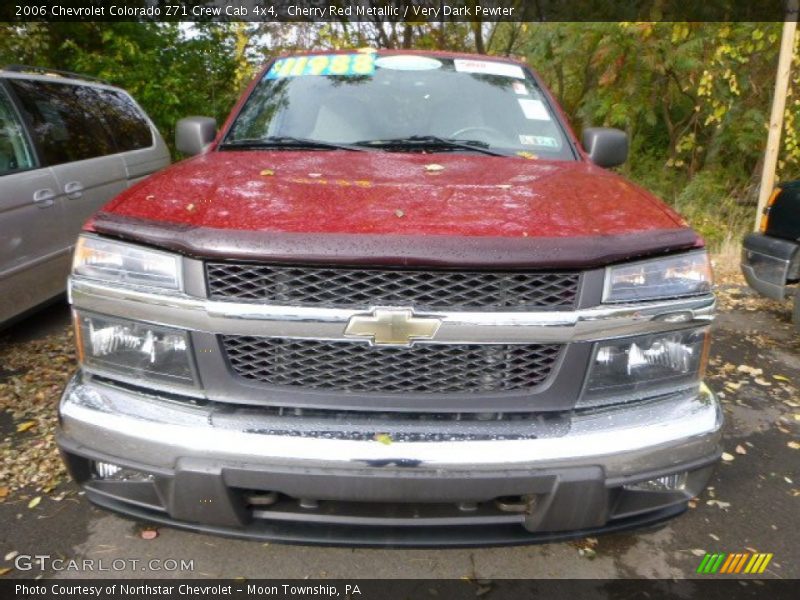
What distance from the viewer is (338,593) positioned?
2.16m

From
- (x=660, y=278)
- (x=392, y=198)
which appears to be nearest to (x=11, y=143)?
(x=392, y=198)

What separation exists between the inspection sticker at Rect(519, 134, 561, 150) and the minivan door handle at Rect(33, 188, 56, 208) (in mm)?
3093

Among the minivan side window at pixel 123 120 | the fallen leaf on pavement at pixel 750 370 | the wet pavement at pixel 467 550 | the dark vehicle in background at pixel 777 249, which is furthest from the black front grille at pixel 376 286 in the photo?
the minivan side window at pixel 123 120

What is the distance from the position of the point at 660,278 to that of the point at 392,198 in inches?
33.7

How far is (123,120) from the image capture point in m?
5.64

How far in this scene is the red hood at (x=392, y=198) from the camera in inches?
70.9

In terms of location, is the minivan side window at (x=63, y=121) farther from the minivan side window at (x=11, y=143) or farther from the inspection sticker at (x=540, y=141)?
the inspection sticker at (x=540, y=141)

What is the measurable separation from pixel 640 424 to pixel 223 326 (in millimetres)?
1247

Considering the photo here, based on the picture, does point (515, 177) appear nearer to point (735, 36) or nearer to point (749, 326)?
point (749, 326)

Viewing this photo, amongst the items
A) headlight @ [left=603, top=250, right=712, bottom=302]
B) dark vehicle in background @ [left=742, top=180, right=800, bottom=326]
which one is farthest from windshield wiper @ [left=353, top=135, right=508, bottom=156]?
dark vehicle in background @ [left=742, top=180, right=800, bottom=326]

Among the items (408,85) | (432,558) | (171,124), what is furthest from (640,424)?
(171,124)

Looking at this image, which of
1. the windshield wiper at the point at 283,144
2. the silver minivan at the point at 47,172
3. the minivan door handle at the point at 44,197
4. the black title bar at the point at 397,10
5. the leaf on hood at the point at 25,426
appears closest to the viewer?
the windshield wiper at the point at 283,144

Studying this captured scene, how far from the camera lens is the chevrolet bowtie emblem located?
172 cm

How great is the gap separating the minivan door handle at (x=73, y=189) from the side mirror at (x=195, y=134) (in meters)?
1.57
